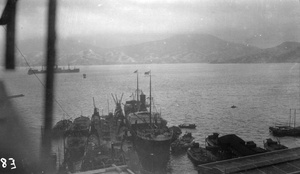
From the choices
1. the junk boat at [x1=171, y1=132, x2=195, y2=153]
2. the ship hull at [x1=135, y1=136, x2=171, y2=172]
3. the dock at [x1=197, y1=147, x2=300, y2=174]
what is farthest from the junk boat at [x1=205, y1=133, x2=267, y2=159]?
the dock at [x1=197, y1=147, x2=300, y2=174]

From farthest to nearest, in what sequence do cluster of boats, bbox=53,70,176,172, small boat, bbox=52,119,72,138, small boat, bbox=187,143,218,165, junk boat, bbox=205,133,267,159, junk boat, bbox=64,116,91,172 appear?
small boat, bbox=52,119,72,138 → junk boat, bbox=205,133,267,159 → small boat, bbox=187,143,218,165 → junk boat, bbox=64,116,91,172 → cluster of boats, bbox=53,70,176,172

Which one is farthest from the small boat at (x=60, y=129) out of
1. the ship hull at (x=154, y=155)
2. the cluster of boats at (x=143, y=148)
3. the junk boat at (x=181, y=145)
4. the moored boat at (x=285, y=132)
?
the moored boat at (x=285, y=132)

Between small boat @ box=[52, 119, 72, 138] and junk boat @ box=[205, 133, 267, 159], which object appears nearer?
junk boat @ box=[205, 133, 267, 159]

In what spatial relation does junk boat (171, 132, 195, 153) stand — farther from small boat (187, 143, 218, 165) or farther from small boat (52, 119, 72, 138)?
small boat (52, 119, 72, 138)

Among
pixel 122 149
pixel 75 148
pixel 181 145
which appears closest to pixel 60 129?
pixel 75 148

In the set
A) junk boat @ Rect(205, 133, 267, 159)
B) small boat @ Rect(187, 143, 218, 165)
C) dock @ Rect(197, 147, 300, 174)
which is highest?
dock @ Rect(197, 147, 300, 174)

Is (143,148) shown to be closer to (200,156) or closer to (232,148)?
(200,156)

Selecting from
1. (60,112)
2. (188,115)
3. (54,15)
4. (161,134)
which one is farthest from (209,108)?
(54,15)
